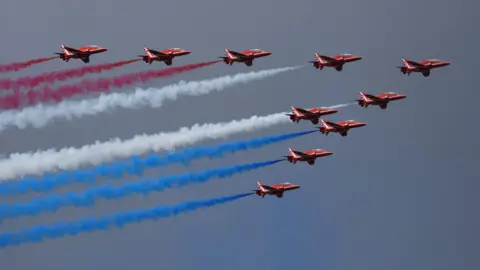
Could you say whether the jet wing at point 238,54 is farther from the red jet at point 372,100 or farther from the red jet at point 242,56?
the red jet at point 372,100

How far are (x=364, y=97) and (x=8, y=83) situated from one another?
102 feet

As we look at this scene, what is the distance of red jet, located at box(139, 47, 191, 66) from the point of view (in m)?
108

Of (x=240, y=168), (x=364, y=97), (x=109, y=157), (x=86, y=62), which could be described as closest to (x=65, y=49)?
(x=86, y=62)

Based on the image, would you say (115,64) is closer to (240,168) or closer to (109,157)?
(109,157)

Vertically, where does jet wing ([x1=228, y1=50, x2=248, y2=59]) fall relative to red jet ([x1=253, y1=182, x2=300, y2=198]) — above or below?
above

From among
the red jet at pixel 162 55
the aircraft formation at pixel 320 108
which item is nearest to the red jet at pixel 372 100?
the aircraft formation at pixel 320 108

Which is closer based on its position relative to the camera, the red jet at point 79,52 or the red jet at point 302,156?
the red jet at point 79,52

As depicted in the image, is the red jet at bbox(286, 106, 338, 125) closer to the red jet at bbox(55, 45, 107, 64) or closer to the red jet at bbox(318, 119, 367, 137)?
A: the red jet at bbox(318, 119, 367, 137)

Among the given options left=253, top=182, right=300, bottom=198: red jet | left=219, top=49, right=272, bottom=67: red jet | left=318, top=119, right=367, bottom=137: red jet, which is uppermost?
left=219, top=49, right=272, bottom=67: red jet

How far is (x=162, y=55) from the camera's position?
10838 centimetres

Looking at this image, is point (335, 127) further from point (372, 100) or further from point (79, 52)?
point (79, 52)

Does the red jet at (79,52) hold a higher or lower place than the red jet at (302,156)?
higher

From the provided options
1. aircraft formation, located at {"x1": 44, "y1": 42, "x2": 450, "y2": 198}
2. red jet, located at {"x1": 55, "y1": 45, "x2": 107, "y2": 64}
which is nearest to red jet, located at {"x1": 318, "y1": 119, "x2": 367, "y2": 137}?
aircraft formation, located at {"x1": 44, "y1": 42, "x2": 450, "y2": 198}

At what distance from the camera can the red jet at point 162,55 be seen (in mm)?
108125
